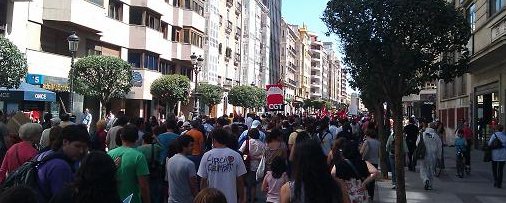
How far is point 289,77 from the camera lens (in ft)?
374

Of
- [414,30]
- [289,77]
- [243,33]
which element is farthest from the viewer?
[289,77]

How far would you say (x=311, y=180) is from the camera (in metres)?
4.38

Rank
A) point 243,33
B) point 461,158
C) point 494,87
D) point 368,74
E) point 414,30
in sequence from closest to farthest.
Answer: point 414,30 → point 368,74 → point 461,158 → point 494,87 → point 243,33

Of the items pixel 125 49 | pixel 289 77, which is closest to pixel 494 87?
pixel 125 49

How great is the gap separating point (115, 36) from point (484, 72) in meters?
21.9

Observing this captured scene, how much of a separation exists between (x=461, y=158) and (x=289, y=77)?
96.6m

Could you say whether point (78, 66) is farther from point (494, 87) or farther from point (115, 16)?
point (494, 87)

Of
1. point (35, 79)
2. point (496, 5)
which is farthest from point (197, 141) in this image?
point (35, 79)

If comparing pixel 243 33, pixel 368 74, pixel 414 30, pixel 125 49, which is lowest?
pixel 368 74

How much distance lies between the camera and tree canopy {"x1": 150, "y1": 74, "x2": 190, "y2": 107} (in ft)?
124

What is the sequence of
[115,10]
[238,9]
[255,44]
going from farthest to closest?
1. [255,44]
2. [238,9]
3. [115,10]

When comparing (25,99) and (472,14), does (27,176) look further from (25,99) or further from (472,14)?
(472,14)

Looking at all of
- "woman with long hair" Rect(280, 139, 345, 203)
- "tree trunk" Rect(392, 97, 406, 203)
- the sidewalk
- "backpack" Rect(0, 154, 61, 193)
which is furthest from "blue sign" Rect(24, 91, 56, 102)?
"woman with long hair" Rect(280, 139, 345, 203)

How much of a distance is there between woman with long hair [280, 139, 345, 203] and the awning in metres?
21.9
